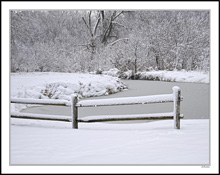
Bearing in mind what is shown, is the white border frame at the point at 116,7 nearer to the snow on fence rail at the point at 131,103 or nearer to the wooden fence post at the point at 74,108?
the snow on fence rail at the point at 131,103

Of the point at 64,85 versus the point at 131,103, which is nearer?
the point at 131,103

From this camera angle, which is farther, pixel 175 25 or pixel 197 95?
pixel 197 95

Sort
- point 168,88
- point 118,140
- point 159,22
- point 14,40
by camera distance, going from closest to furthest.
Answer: point 118,140 → point 14,40 → point 159,22 → point 168,88

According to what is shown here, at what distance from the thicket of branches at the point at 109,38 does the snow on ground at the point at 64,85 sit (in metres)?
0.41

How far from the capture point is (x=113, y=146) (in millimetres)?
2539

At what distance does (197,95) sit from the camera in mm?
4566

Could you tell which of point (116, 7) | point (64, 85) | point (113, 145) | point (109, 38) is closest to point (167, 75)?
point (109, 38)

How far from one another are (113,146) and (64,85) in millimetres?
4586

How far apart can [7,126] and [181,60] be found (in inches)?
154

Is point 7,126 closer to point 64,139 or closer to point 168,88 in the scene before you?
point 64,139

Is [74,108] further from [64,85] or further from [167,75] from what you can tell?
[64,85]

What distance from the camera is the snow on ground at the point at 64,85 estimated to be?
15.5ft

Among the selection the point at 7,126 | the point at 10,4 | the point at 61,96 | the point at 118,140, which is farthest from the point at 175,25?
the point at 61,96

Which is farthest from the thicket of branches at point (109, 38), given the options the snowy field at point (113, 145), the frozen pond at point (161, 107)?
the snowy field at point (113, 145)
